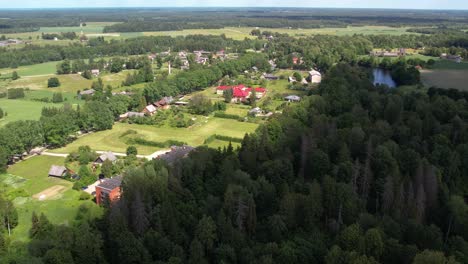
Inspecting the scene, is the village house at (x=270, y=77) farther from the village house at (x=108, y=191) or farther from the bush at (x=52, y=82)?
the village house at (x=108, y=191)

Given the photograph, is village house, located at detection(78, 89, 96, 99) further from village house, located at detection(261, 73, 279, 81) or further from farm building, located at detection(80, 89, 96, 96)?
village house, located at detection(261, 73, 279, 81)

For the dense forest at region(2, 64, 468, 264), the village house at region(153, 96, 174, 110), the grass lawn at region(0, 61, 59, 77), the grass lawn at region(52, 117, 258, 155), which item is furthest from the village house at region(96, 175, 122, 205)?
the grass lawn at region(0, 61, 59, 77)

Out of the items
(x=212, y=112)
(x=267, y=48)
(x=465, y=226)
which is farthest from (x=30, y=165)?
(x=267, y=48)

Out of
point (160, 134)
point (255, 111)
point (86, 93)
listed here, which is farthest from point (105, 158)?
point (86, 93)

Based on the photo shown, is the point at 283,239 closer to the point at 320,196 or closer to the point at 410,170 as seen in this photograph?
the point at 320,196

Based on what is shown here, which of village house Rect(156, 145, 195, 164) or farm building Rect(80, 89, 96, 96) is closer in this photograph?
village house Rect(156, 145, 195, 164)

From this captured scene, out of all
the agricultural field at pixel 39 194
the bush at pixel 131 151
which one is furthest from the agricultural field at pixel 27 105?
the bush at pixel 131 151
